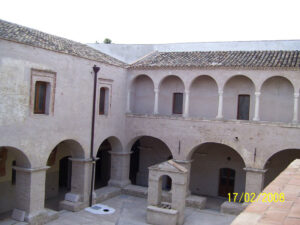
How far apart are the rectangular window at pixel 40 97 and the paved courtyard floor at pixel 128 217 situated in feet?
15.9

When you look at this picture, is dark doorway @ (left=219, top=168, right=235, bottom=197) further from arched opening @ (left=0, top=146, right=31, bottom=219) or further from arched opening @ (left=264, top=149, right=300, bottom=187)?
arched opening @ (left=0, top=146, right=31, bottom=219)

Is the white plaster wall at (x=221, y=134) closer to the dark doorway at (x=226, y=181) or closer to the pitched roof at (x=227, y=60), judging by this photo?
the pitched roof at (x=227, y=60)

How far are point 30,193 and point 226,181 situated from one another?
1188 centimetres

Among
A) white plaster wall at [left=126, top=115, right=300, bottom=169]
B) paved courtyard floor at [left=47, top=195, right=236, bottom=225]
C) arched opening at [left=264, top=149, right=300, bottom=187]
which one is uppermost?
white plaster wall at [left=126, top=115, right=300, bottom=169]

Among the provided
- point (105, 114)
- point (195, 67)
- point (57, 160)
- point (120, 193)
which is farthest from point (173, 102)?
point (57, 160)

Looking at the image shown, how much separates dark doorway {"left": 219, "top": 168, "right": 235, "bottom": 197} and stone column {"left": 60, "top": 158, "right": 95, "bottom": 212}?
840 centimetres

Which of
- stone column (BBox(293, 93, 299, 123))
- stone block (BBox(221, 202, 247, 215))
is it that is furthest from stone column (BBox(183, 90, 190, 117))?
stone column (BBox(293, 93, 299, 123))

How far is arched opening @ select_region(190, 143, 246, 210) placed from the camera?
2070 centimetres

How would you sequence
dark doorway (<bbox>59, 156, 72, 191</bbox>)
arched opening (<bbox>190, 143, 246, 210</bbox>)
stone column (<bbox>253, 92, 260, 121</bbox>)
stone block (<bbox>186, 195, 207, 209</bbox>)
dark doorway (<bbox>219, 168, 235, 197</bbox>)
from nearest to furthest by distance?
stone column (<bbox>253, 92, 260, 121</bbox>), stone block (<bbox>186, 195, 207, 209</bbox>), arched opening (<bbox>190, 143, 246, 210</bbox>), dark doorway (<bbox>219, 168, 235, 197</bbox>), dark doorway (<bbox>59, 156, 72, 191</bbox>)

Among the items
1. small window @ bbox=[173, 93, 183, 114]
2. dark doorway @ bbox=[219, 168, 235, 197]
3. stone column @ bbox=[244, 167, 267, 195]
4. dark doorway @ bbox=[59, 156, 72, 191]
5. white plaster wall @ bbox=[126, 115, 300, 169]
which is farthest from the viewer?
dark doorway @ bbox=[59, 156, 72, 191]

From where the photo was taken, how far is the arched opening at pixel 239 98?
18.8 m

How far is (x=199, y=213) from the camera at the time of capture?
17.2m

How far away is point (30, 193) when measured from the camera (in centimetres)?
1420

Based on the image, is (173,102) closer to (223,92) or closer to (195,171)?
(223,92)
